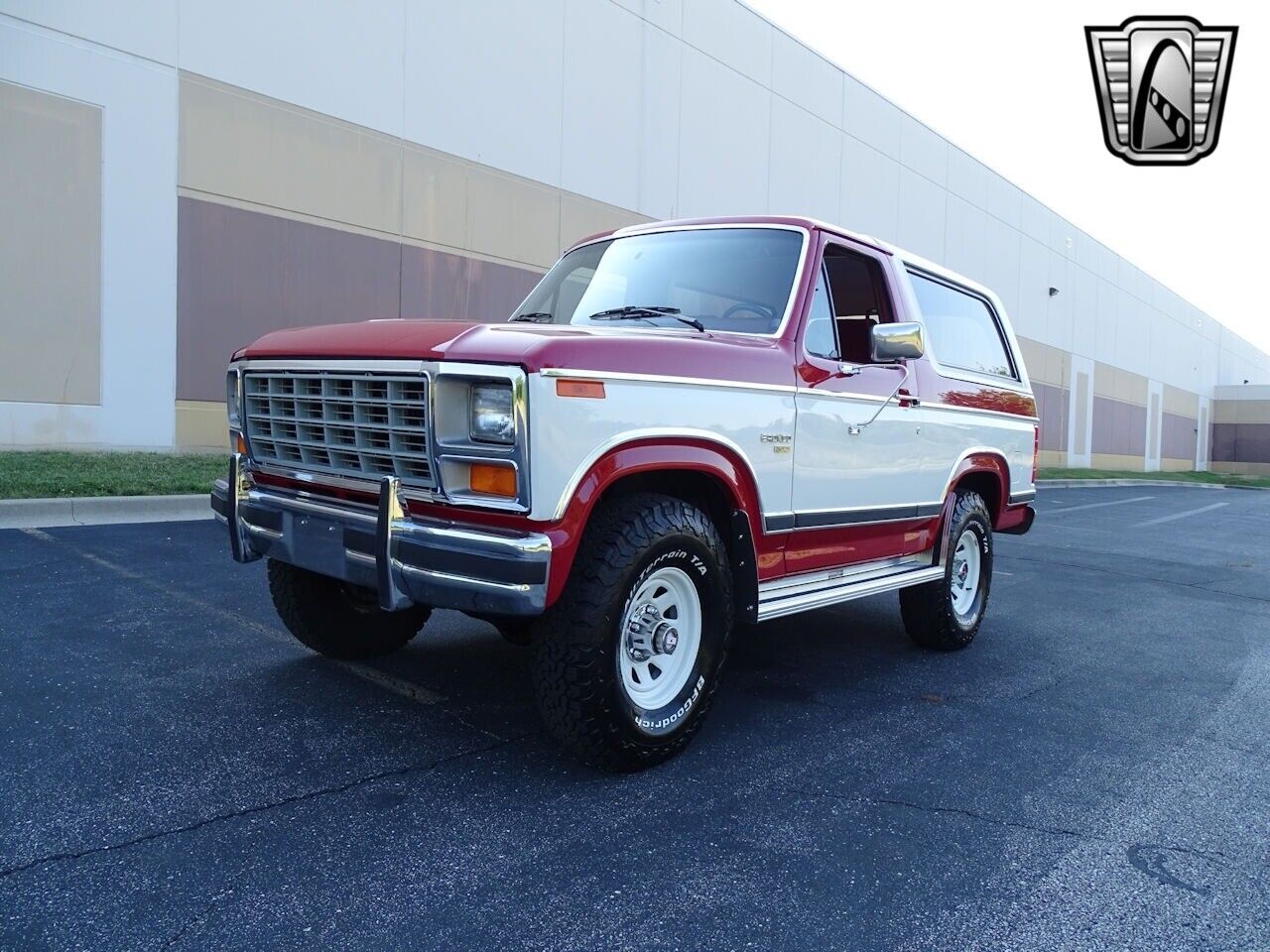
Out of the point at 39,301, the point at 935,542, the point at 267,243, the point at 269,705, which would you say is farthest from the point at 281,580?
the point at 267,243

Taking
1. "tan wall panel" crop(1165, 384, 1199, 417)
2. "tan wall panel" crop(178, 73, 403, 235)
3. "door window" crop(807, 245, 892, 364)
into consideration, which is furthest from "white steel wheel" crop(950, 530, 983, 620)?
"tan wall panel" crop(1165, 384, 1199, 417)

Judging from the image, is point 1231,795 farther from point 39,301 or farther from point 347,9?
point 347,9

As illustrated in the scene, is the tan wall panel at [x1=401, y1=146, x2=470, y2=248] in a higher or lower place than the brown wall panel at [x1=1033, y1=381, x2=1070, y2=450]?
higher

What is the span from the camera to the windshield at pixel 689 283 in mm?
4453

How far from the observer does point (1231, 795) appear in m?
3.81

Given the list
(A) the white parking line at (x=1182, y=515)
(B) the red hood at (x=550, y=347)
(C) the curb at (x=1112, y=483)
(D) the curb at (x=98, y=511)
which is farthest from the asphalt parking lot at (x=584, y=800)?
(C) the curb at (x=1112, y=483)

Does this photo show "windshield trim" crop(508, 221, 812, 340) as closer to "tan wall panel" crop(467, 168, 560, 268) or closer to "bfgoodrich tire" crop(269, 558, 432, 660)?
"bfgoodrich tire" crop(269, 558, 432, 660)

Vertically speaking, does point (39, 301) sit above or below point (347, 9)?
below

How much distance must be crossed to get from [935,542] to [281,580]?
3641 mm

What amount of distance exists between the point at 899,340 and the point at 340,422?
250cm

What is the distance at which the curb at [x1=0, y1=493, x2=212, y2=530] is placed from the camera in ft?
26.5

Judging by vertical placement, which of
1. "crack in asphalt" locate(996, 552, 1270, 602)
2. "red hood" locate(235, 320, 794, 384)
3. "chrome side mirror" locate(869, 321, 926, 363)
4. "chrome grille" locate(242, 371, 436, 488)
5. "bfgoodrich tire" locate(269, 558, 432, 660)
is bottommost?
"crack in asphalt" locate(996, 552, 1270, 602)

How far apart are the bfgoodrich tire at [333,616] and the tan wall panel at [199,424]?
8739 millimetres

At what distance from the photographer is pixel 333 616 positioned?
15.1 feet
